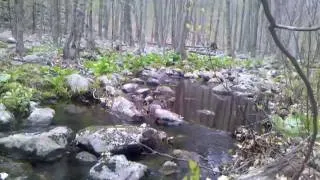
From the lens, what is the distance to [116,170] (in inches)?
228

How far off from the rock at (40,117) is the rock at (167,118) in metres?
2.43

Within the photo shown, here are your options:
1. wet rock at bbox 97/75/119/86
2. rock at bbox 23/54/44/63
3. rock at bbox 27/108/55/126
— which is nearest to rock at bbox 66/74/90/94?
wet rock at bbox 97/75/119/86

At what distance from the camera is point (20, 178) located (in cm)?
547

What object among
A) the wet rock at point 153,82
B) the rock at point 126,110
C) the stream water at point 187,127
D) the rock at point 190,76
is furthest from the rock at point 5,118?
the rock at point 190,76

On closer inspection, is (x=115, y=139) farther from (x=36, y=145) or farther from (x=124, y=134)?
(x=36, y=145)

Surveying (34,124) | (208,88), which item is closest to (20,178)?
(34,124)

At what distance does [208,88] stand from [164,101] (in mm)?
3904

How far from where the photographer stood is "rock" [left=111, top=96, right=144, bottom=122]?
9.35m

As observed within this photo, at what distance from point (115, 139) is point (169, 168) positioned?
121 cm

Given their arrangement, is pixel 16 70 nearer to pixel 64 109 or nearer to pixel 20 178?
pixel 64 109

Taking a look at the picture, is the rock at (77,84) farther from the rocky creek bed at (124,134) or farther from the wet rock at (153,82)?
the wet rock at (153,82)

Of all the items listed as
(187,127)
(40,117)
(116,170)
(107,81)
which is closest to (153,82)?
(107,81)

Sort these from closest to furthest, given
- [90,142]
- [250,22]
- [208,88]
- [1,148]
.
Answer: [1,148] < [90,142] < [208,88] < [250,22]

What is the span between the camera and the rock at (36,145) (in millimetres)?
→ 6305
